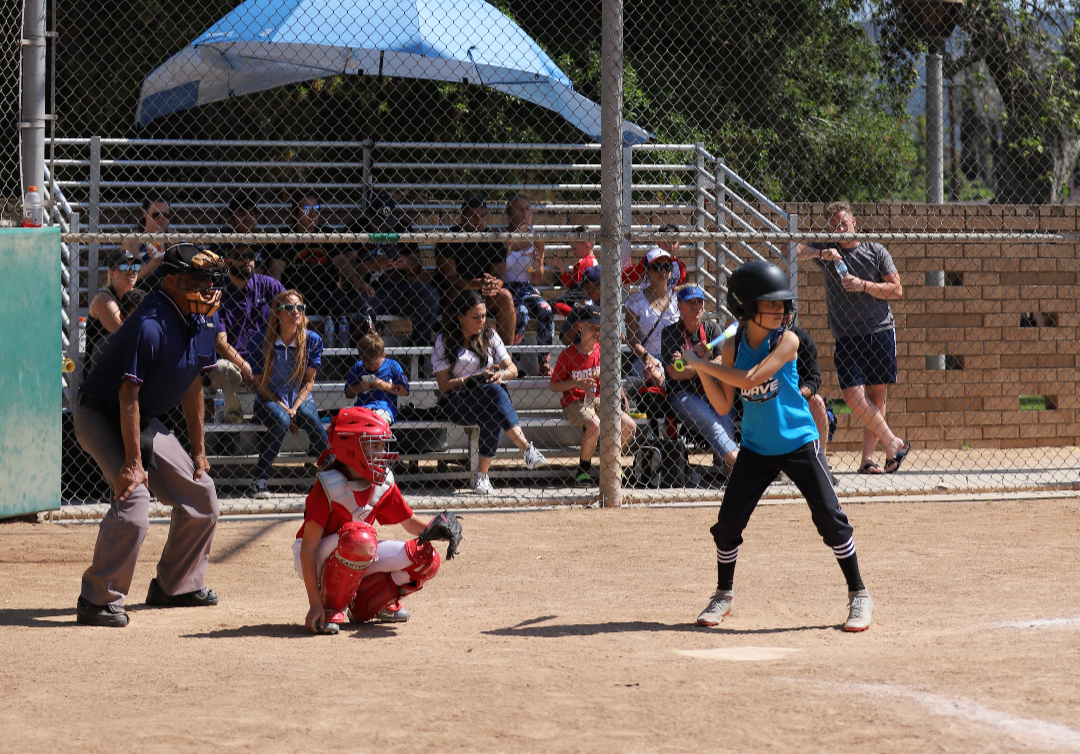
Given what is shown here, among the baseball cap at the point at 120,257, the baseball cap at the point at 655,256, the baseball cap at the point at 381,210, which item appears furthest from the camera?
the baseball cap at the point at 381,210

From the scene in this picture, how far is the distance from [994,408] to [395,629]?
8.37m

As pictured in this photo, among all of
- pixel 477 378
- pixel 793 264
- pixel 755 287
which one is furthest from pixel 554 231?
pixel 755 287

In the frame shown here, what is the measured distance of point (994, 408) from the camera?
11.6 meters

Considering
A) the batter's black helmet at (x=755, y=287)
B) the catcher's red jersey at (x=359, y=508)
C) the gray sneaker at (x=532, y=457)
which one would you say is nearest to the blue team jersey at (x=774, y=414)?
the batter's black helmet at (x=755, y=287)

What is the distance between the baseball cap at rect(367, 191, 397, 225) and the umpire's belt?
15.3 ft

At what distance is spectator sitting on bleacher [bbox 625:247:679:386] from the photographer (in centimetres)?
912

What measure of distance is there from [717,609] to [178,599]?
2599 mm

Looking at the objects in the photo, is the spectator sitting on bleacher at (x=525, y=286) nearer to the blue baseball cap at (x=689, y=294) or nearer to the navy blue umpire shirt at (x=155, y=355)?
the blue baseball cap at (x=689, y=294)

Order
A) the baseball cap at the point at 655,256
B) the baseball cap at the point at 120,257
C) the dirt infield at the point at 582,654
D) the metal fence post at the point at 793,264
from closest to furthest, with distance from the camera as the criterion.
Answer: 1. the dirt infield at the point at 582,654
2. the baseball cap at the point at 120,257
3. the baseball cap at the point at 655,256
4. the metal fence post at the point at 793,264

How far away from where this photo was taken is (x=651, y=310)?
9188 mm

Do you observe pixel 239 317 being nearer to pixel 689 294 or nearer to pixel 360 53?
pixel 360 53

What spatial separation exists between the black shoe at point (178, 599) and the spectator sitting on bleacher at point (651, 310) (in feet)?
14.1

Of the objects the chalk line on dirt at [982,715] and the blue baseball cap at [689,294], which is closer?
the chalk line on dirt at [982,715]

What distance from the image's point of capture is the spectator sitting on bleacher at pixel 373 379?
27.0 feet
